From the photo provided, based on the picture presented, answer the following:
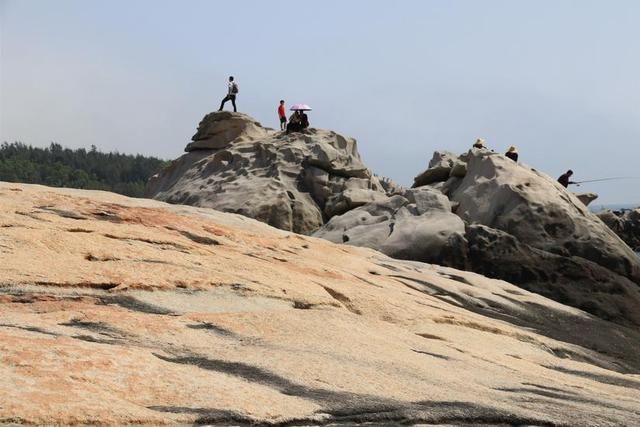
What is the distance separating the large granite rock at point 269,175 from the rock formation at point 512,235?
3.52 m

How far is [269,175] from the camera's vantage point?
27.6 metres

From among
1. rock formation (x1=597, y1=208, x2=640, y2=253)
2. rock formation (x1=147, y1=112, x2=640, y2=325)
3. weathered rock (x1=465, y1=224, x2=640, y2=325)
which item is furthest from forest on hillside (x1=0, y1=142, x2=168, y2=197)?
weathered rock (x1=465, y1=224, x2=640, y2=325)

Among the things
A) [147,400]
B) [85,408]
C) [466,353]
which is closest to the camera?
[85,408]

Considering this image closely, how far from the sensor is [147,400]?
5.38 meters

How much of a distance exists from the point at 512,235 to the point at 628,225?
45.0 metres

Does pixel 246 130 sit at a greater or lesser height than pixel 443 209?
greater

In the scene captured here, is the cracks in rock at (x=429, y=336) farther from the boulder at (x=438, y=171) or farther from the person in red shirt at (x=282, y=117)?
the person in red shirt at (x=282, y=117)

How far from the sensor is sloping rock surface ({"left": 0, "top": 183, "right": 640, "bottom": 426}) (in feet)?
18.2

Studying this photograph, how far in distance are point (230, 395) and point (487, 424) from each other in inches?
69.6

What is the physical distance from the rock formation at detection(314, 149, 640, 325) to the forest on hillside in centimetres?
6265

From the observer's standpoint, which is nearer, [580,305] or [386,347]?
[386,347]

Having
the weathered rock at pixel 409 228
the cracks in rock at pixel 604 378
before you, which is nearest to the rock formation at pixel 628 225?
the weathered rock at pixel 409 228

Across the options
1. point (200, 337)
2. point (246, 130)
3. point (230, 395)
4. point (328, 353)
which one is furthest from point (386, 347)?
point (246, 130)

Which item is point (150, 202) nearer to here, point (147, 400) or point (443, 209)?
point (443, 209)
